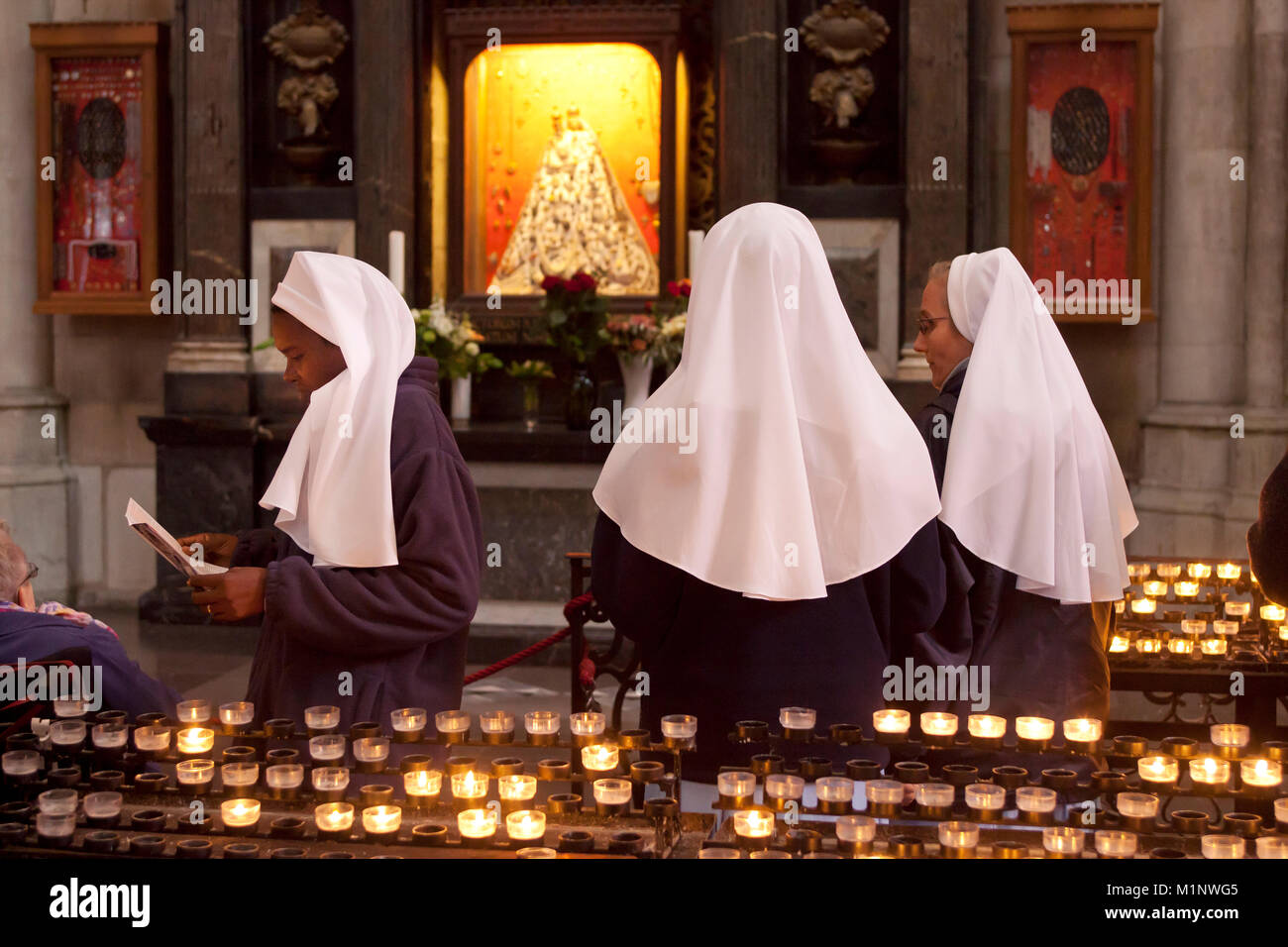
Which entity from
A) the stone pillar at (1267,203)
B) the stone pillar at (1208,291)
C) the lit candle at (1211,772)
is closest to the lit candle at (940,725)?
the lit candle at (1211,772)

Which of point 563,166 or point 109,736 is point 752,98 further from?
point 109,736

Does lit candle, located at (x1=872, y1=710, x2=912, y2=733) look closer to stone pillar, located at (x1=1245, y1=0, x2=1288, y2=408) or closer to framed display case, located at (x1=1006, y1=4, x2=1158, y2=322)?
framed display case, located at (x1=1006, y1=4, x2=1158, y2=322)

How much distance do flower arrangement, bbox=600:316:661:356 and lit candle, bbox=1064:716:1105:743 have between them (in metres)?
5.41

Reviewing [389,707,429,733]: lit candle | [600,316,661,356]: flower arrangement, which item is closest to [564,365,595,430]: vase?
[600,316,661,356]: flower arrangement

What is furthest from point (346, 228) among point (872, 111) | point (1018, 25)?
point (1018, 25)

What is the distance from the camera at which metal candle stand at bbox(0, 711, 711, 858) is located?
83.0 inches

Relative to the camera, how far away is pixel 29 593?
437cm

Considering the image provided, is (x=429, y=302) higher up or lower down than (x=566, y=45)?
lower down

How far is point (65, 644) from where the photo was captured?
3.85 meters

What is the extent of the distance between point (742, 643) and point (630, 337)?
510cm

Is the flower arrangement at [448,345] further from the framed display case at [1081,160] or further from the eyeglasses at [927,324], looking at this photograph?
the eyeglasses at [927,324]

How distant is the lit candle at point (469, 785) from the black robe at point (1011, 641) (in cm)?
132

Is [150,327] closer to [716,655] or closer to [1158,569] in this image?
[1158,569]

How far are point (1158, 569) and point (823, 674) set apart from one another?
2.43m
